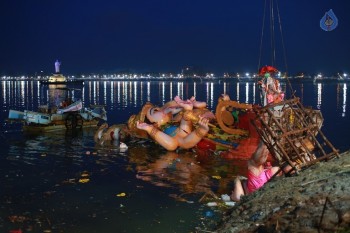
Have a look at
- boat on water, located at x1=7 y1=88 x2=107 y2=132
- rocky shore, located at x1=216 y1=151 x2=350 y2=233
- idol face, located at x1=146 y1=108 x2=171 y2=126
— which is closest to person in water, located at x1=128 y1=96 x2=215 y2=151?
idol face, located at x1=146 y1=108 x2=171 y2=126

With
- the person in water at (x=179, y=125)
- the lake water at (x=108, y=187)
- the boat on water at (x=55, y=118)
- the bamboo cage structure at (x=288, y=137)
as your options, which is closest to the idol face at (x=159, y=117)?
the person in water at (x=179, y=125)

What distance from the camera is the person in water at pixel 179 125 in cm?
1639

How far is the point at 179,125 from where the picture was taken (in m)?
17.0

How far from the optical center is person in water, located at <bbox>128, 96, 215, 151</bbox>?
16.4 metres

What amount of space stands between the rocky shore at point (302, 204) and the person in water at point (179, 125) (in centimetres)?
961

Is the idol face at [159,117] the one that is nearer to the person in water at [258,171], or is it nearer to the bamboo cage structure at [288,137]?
the person in water at [258,171]

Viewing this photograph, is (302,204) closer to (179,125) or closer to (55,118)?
(179,125)

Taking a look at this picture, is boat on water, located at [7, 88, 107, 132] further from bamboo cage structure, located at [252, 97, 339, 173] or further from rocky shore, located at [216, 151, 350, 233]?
rocky shore, located at [216, 151, 350, 233]

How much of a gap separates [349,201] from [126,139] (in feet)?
51.5

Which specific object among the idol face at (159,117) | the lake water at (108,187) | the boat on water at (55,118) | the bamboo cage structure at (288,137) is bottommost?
the lake water at (108,187)

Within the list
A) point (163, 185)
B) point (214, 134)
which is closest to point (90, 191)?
point (163, 185)

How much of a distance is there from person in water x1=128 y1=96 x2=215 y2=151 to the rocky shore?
961 cm

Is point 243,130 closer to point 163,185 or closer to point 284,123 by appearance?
point 163,185

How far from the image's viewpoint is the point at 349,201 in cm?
473
